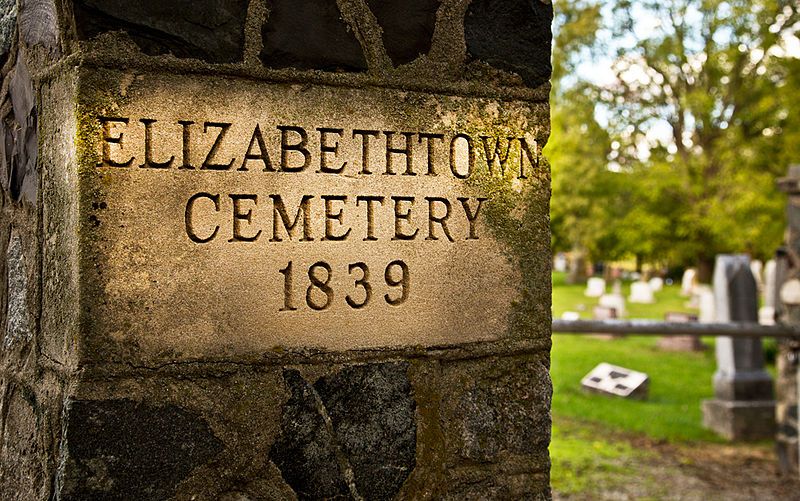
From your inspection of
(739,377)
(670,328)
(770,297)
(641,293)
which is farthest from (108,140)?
(641,293)

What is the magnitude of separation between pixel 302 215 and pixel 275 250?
9cm

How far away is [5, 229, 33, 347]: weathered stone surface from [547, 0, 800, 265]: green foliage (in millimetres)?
18710

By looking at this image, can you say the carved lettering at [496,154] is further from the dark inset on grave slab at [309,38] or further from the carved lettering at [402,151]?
the dark inset on grave slab at [309,38]

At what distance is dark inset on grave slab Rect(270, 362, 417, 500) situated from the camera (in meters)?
1.78

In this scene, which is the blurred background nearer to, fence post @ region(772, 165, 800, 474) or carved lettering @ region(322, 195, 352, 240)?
fence post @ region(772, 165, 800, 474)

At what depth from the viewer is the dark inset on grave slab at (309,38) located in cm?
174

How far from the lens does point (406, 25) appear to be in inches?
73.4

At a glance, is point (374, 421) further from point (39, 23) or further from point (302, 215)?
point (39, 23)

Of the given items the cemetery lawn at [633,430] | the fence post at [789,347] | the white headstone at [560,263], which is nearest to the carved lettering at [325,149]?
the cemetery lawn at [633,430]

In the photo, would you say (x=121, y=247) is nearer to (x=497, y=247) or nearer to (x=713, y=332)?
(x=497, y=247)

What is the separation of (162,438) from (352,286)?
496 mm

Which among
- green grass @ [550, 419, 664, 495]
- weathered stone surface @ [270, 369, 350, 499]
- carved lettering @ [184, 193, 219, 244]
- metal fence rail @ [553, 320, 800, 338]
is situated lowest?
green grass @ [550, 419, 664, 495]

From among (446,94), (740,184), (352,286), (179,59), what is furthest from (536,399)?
(740,184)

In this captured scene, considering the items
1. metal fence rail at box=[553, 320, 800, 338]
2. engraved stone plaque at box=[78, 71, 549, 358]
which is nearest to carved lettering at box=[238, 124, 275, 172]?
engraved stone plaque at box=[78, 71, 549, 358]
